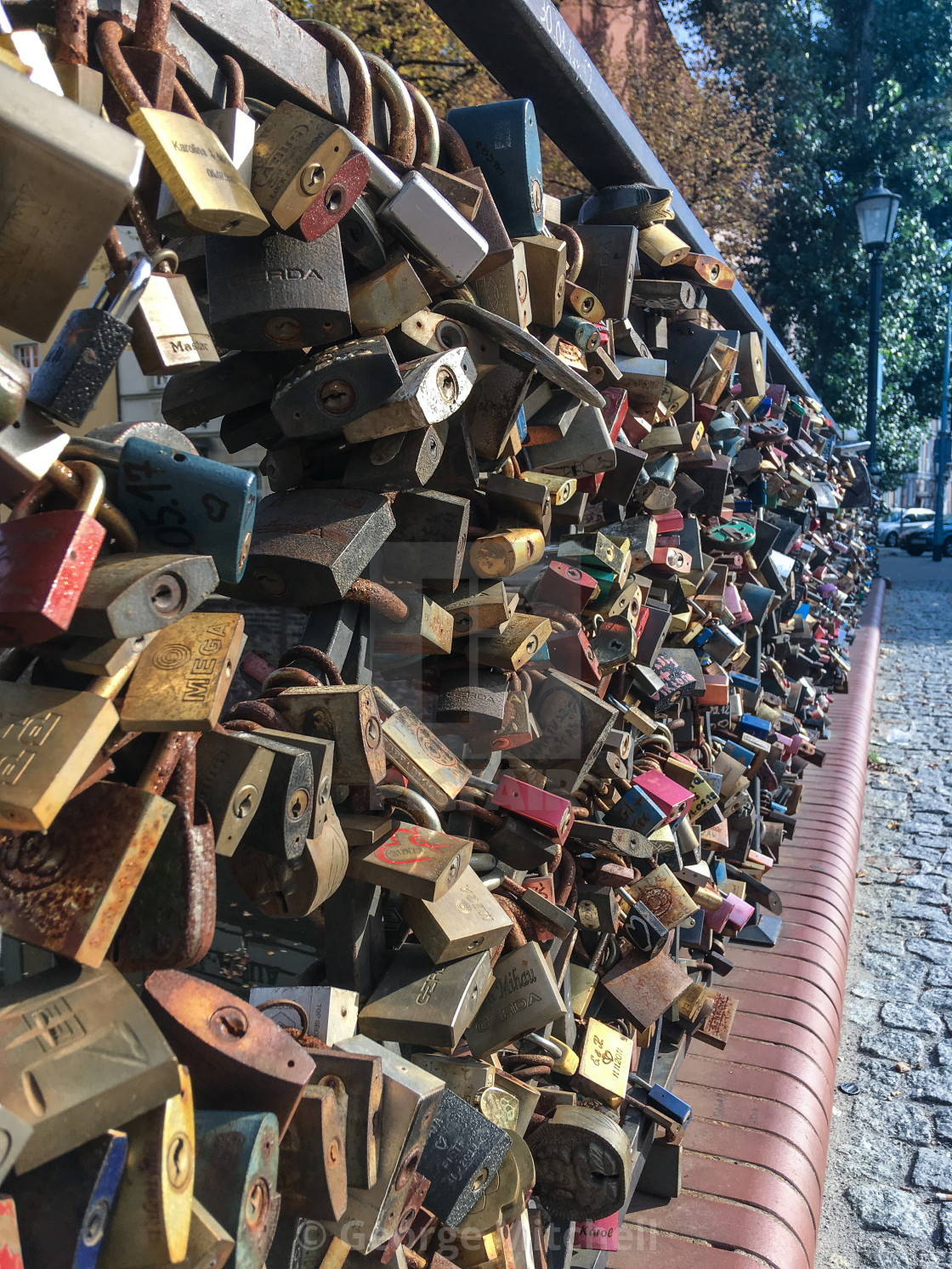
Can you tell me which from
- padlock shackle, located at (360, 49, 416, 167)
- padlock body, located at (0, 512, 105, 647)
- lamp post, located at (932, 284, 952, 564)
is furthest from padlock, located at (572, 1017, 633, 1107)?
lamp post, located at (932, 284, 952, 564)

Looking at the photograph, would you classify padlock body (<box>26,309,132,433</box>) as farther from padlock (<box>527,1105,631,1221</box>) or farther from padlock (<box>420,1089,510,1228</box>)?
padlock (<box>527,1105,631,1221</box>)

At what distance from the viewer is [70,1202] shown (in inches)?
26.5

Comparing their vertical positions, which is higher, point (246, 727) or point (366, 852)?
point (246, 727)

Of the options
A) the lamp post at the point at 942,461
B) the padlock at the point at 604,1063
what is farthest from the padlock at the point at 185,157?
the lamp post at the point at 942,461

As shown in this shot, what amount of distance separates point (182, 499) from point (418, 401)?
45 centimetres

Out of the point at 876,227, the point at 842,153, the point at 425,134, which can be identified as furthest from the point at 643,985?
the point at 842,153

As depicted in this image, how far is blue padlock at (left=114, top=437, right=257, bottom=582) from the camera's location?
791 millimetres

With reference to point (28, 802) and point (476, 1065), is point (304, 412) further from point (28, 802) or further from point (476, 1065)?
point (476, 1065)

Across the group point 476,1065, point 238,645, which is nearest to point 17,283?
point 238,645

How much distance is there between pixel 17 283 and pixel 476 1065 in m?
1.05

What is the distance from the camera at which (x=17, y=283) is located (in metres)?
0.71

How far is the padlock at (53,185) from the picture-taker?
25.2 inches

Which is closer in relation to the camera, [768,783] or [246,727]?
[246,727]

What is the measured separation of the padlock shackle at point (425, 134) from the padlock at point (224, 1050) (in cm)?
112
